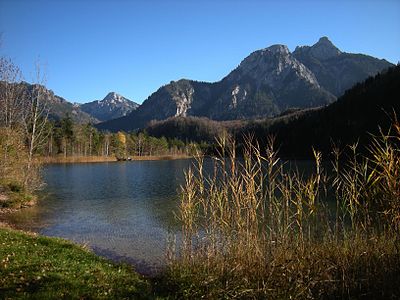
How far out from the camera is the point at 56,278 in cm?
813

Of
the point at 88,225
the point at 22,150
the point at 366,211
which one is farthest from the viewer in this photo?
the point at 22,150

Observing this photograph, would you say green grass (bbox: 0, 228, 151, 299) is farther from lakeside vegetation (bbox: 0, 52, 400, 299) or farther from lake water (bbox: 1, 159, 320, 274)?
lake water (bbox: 1, 159, 320, 274)

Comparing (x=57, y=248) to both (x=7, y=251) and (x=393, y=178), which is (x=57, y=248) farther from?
(x=393, y=178)

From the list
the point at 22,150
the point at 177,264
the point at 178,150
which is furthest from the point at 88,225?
the point at 178,150

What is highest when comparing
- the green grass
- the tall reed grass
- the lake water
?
the tall reed grass

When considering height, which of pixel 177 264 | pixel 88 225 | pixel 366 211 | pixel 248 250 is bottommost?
pixel 88 225

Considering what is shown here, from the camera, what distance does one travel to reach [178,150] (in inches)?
6516

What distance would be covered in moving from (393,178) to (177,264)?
5527mm

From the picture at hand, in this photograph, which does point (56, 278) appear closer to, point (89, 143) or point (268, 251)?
point (268, 251)

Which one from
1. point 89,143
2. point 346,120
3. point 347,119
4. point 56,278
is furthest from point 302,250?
point 89,143

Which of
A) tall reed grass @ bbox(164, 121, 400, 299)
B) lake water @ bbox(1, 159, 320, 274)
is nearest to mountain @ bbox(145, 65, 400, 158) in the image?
lake water @ bbox(1, 159, 320, 274)

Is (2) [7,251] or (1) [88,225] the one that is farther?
(1) [88,225]

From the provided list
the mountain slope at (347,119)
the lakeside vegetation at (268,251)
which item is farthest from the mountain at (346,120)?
the lakeside vegetation at (268,251)

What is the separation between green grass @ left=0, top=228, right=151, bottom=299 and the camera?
23.6 feet
